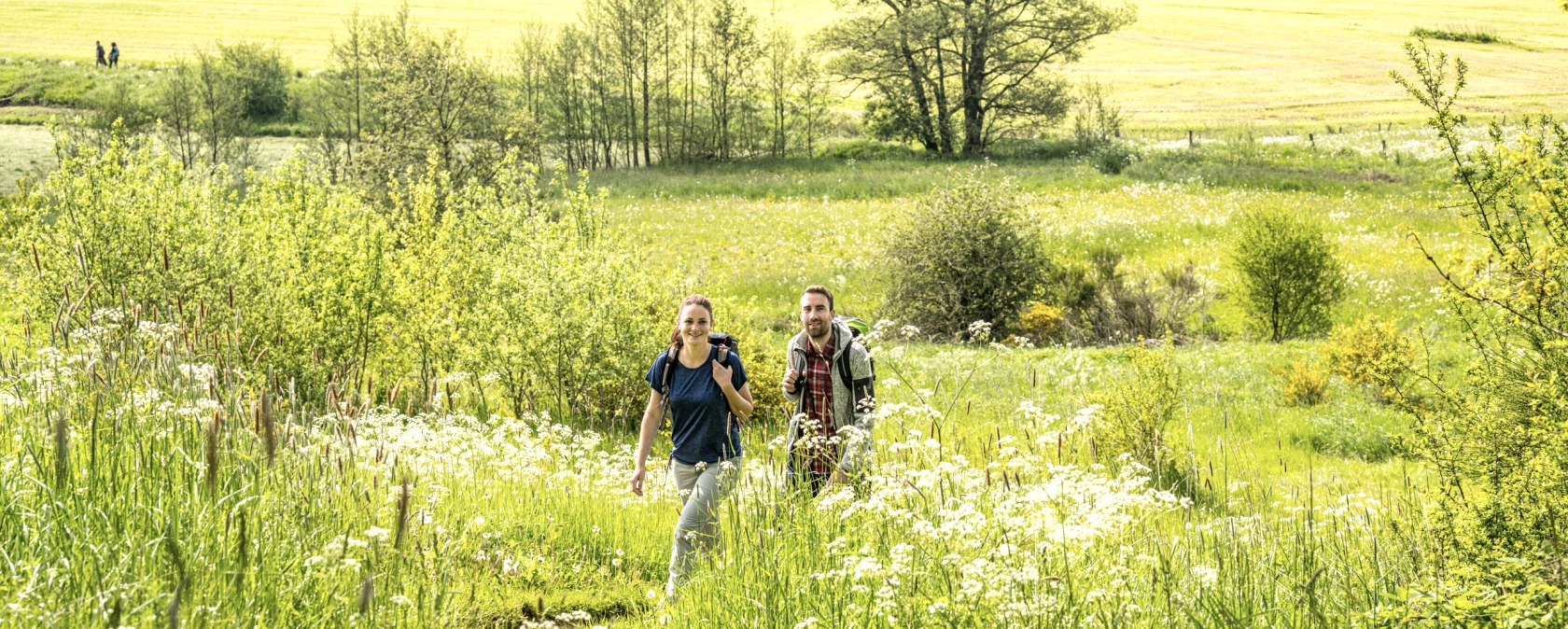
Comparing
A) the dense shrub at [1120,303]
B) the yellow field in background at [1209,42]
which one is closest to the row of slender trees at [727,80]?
the yellow field in background at [1209,42]

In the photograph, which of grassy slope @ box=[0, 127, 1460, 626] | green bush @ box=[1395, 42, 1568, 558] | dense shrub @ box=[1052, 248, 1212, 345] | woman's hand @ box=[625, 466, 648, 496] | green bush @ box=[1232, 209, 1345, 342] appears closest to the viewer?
green bush @ box=[1395, 42, 1568, 558]

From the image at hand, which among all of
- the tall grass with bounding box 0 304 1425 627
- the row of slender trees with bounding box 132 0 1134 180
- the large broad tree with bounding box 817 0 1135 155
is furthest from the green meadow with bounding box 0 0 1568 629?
the row of slender trees with bounding box 132 0 1134 180

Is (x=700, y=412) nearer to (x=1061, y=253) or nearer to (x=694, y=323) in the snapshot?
(x=694, y=323)

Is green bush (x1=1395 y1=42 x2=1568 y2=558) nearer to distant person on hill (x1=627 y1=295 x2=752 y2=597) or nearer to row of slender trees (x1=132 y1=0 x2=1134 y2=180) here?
distant person on hill (x1=627 y1=295 x2=752 y2=597)

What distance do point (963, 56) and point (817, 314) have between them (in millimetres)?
49604

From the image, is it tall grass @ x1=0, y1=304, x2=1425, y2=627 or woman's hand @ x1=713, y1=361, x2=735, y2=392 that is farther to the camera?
woman's hand @ x1=713, y1=361, x2=735, y2=392

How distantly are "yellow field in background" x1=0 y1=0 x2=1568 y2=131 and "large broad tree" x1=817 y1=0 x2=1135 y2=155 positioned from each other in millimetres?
12143

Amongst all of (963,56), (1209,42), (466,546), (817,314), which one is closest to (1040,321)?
(817,314)

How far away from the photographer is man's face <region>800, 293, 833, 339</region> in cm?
741

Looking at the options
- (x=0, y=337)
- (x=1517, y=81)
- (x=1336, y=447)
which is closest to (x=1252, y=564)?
(x=0, y=337)

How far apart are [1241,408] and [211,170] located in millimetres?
14443

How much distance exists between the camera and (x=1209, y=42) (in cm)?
10106

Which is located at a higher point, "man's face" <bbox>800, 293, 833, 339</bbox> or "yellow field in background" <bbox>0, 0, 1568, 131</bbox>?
"yellow field in background" <bbox>0, 0, 1568, 131</bbox>

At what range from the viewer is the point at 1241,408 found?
1470 centimetres
